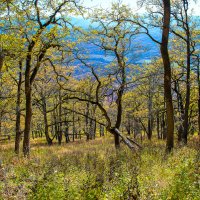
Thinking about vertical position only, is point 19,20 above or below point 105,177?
above

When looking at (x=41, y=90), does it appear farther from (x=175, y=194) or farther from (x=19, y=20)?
(x=175, y=194)

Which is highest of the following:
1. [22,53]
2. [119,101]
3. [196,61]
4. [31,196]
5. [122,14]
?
[122,14]

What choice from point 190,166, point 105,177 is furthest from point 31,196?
point 190,166

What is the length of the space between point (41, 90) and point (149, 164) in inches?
945

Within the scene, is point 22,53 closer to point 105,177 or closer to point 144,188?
point 105,177

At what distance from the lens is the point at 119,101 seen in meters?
18.1

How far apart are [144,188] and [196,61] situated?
19770mm

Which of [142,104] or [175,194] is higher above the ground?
[142,104]

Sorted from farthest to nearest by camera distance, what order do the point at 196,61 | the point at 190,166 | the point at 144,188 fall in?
the point at 196,61 < the point at 190,166 < the point at 144,188

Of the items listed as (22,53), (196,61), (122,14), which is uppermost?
(122,14)

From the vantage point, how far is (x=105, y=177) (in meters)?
6.52

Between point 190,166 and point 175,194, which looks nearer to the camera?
point 175,194

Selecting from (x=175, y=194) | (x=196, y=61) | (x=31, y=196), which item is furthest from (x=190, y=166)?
(x=196, y=61)

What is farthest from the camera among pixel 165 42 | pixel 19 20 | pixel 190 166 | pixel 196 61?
pixel 196 61
